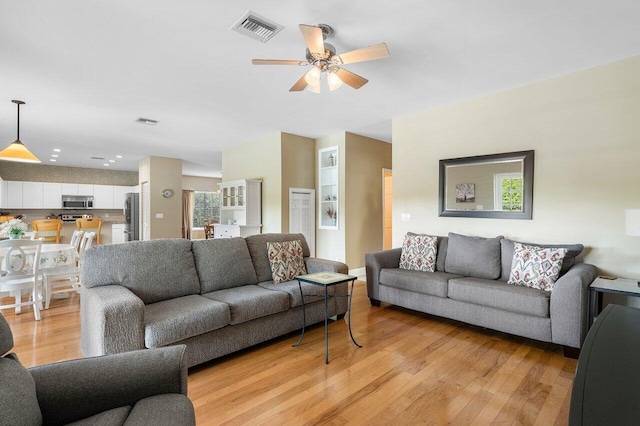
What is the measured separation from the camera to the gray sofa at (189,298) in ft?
7.04

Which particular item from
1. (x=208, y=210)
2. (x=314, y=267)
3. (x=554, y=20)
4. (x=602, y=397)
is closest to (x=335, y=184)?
(x=314, y=267)

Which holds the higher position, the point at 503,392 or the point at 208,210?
the point at 208,210

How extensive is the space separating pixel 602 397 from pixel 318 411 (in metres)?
1.78

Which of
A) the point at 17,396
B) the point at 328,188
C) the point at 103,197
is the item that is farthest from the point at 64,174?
the point at 17,396

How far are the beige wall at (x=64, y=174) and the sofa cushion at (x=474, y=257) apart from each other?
10.3m

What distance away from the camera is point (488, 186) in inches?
155

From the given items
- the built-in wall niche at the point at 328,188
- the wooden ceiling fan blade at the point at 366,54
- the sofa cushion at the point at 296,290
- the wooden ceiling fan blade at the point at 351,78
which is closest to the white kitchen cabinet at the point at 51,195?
the built-in wall niche at the point at 328,188

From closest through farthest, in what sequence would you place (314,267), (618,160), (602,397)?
(602,397) < (618,160) < (314,267)

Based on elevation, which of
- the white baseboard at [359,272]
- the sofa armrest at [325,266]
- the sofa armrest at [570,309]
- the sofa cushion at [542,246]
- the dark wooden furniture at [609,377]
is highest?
the dark wooden furniture at [609,377]

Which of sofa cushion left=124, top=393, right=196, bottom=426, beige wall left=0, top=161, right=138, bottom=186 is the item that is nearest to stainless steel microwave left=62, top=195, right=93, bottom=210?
beige wall left=0, top=161, right=138, bottom=186

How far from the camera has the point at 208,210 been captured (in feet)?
39.0

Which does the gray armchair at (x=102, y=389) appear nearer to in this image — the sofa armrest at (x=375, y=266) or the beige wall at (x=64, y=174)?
the sofa armrest at (x=375, y=266)

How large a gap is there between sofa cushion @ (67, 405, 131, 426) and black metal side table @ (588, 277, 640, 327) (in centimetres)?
323

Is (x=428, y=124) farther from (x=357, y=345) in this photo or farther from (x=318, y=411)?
(x=318, y=411)
